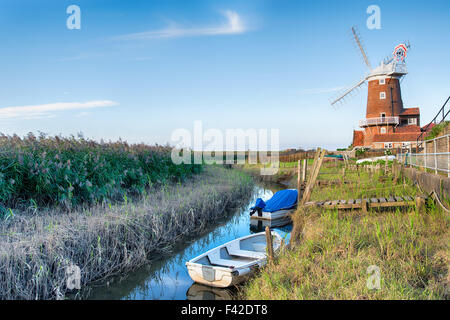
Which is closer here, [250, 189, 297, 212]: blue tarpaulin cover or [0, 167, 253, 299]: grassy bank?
[0, 167, 253, 299]: grassy bank

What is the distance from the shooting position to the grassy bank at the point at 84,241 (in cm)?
544

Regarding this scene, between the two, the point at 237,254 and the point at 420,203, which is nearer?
the point at 420,203

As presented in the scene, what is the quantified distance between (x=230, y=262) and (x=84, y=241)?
3.09 metres

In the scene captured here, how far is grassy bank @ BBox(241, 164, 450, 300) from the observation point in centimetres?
420

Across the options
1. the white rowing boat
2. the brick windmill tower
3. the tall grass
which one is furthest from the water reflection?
the brick windmill tower

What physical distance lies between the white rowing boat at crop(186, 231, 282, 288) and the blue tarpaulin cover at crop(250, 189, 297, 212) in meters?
3.50

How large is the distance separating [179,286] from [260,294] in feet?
7.91

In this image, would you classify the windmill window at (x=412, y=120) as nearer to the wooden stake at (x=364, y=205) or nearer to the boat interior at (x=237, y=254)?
the wooden stake at (x=364, y=205)

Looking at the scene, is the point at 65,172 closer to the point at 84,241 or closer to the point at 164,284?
the point at 84,241

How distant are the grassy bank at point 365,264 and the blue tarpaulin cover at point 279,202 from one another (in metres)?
5.09

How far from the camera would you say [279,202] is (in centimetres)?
1260

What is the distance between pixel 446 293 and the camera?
4062 millimetres

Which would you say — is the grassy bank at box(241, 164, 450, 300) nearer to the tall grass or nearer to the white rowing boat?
the white rowing boat

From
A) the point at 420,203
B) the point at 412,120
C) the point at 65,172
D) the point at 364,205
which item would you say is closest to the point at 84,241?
the point at 65,172
